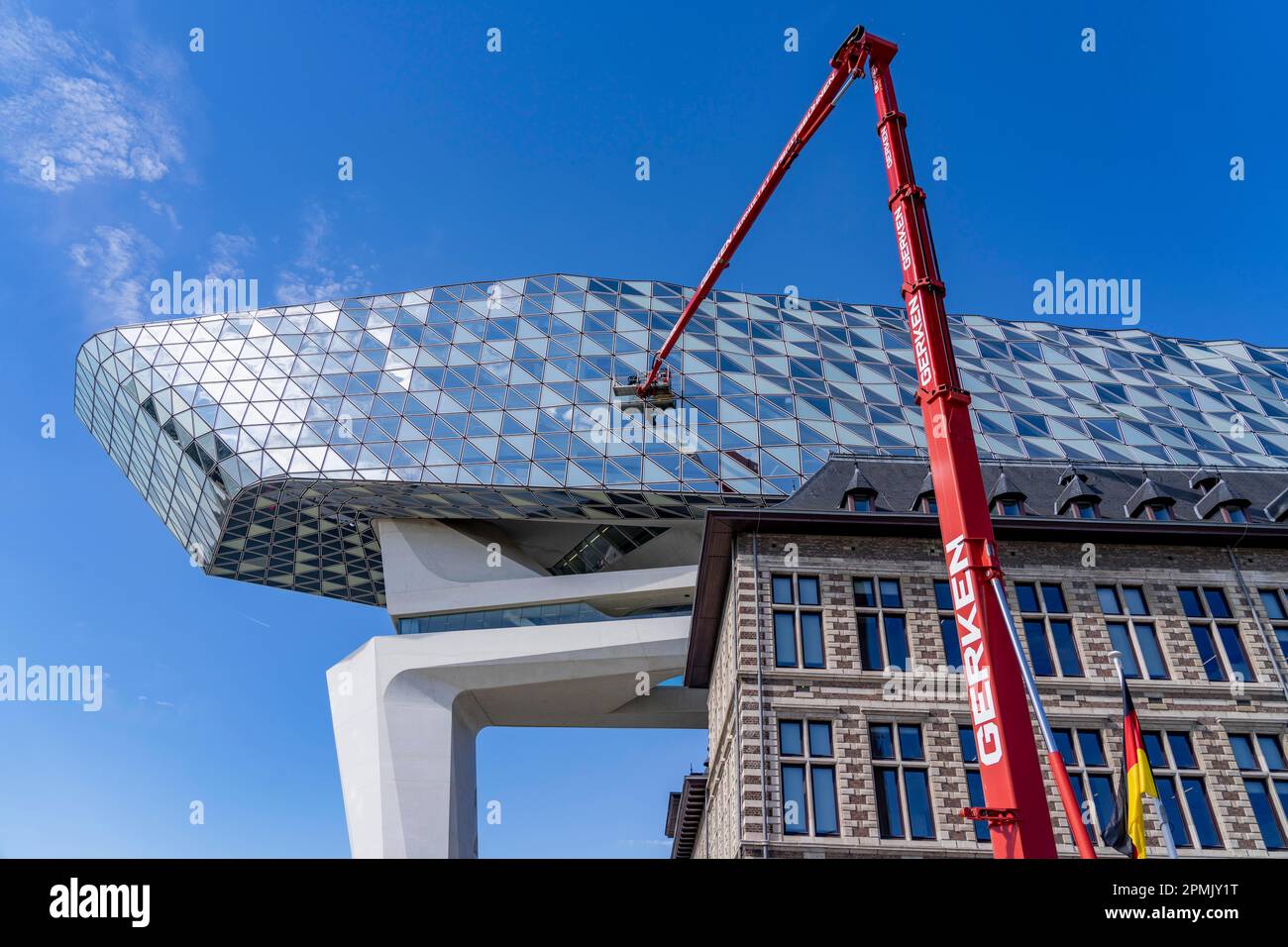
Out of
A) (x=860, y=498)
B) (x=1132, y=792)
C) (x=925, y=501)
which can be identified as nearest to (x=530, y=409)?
(x=860, y=498)

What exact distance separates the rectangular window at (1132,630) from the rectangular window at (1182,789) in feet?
5.40

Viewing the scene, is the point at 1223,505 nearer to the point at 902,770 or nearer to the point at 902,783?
the point at 902,770

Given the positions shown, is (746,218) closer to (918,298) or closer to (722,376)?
(722,376)

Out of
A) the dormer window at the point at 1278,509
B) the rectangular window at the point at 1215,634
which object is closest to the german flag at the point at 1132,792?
the rectangular window at the point at 1215,634

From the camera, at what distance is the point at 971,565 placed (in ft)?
53.5

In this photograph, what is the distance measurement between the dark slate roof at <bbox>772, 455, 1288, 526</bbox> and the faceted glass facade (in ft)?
47.7

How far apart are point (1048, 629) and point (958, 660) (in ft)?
7.95

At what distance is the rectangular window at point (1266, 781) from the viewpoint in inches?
931

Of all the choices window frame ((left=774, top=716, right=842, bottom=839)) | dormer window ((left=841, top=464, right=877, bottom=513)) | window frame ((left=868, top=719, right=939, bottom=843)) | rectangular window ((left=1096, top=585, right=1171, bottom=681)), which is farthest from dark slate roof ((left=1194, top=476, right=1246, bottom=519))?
window frame ((left=774, top=716, right=842, bottom=839))

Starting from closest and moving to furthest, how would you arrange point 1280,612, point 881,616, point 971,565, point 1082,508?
1. point 971,565
2. point 881,616
3. point 1280,612
4. point 1082,508

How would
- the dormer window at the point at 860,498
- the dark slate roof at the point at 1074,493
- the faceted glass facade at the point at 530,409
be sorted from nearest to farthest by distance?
the dormer window at the point at 860,498 < the dark slate roof at the point at 1074,493 < the faceted glass facade at the point at 530,409

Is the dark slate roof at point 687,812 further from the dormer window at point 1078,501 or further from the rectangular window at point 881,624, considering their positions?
the dormer window at point 1078,501

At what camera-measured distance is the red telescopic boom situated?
1440 cm

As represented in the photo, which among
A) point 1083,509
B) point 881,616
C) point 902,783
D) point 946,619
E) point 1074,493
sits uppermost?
point 1074,493
